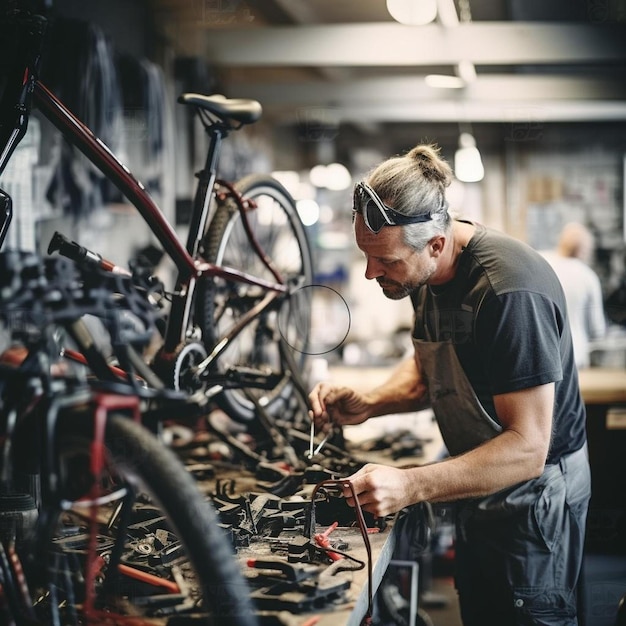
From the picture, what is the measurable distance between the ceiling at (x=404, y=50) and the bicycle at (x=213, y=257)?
4.16 feet

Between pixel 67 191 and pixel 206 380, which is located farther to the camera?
pixel 67 191

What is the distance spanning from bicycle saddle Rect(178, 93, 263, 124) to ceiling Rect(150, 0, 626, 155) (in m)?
1.15

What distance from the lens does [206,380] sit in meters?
2.08

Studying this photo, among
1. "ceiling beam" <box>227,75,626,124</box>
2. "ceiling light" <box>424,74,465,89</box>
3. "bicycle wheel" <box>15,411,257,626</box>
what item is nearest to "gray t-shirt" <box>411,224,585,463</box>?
"bicycle wheel" <box>15,411,257,626</box>

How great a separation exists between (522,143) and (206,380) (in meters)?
9.25

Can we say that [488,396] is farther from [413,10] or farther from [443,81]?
[443,81]

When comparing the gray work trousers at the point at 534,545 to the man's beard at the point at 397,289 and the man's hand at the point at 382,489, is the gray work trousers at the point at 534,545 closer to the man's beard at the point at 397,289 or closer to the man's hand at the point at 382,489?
the man's hand at the point at 382,489

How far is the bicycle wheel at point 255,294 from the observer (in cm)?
229

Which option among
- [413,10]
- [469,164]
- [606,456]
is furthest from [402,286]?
[469,164]

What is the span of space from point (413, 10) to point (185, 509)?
3700mm

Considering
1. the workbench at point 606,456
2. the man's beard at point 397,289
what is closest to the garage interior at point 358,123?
the workbench at point 606,456

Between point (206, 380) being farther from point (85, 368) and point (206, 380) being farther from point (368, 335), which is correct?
point (368, 335)

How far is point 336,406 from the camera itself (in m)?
Answer: 2.19

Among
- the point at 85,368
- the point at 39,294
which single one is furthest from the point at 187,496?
the point at 85,368
